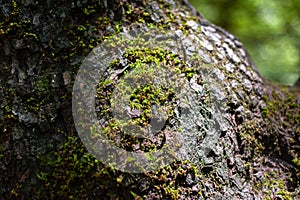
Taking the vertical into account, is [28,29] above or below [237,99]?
below

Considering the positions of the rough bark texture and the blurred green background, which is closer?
the rough bark texture

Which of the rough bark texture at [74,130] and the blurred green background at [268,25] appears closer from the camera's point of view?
the rough bark texture at [74,130]

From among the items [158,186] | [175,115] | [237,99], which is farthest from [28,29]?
[237,99]

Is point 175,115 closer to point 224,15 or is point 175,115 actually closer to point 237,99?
point 237,99

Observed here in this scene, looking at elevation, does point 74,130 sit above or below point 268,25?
below
